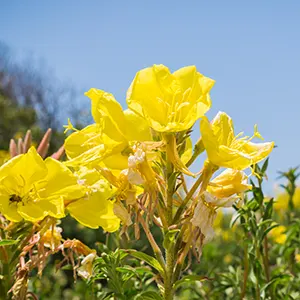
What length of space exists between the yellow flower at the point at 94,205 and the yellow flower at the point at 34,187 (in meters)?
0.04

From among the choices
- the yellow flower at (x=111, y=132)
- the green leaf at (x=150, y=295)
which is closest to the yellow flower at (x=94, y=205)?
the yellow flower at (x=111, y=132)

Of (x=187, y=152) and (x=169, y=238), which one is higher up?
(x=187, y=152)

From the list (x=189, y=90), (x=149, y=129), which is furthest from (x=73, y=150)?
(x=189, y=90)

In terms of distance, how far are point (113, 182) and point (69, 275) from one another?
22.0 ft

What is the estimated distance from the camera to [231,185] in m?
1.29

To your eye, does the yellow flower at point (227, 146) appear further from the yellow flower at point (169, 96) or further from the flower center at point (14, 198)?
the flower center at point (14, 198)

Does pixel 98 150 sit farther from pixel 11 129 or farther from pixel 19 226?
pixel 11 129

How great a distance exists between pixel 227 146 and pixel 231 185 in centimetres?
9

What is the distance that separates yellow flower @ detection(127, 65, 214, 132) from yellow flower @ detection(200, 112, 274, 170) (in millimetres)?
53

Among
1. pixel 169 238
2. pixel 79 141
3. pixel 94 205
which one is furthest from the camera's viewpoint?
pixel 94 205

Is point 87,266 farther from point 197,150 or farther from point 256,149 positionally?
point 256,149

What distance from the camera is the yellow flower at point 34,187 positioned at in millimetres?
1477

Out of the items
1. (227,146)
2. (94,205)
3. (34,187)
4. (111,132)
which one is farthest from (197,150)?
(34,187)

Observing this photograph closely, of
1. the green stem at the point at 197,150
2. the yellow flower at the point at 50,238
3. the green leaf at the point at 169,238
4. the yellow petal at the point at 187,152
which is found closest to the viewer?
the green leaf at the point at 169,238
